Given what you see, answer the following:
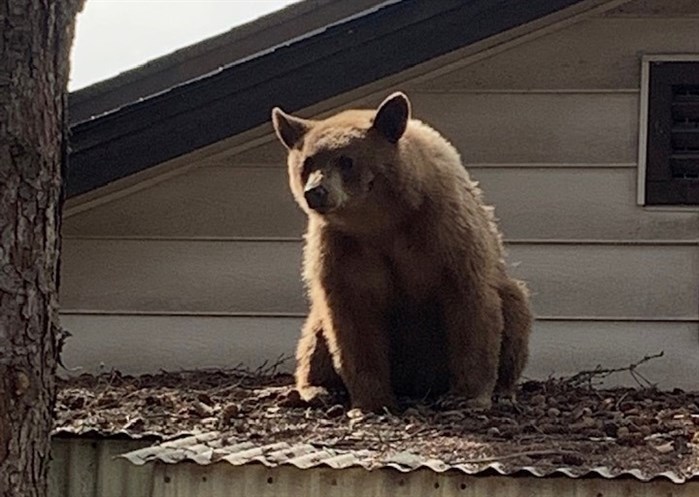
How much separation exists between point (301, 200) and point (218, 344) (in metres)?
1.45

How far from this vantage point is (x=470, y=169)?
6391 mm

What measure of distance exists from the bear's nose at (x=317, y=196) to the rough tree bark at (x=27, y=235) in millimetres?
1220

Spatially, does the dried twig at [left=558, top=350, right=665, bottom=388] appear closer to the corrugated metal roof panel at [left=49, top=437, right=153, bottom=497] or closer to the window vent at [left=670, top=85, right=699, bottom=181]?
the window vent at [left=670, top=85, right=699, bottom=181]

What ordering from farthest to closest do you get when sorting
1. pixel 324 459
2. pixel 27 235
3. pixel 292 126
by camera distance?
pixel 292 126 < pixel 324 459 < pixel 27 235

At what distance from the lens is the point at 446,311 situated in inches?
206

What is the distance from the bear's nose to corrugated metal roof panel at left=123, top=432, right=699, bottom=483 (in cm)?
95

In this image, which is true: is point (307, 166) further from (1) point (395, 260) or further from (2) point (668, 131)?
(2) point (668, 131)

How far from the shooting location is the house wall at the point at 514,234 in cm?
630

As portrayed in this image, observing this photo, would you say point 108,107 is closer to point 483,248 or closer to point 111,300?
point 111,300

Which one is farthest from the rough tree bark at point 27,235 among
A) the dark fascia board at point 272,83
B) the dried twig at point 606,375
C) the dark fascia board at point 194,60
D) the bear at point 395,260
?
the dark fascia board at point 194,60

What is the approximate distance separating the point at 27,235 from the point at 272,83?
2459 mm

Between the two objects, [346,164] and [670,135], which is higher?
[670,135]

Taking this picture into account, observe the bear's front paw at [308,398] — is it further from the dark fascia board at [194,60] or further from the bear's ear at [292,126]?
the dark fascia board at [194,60]

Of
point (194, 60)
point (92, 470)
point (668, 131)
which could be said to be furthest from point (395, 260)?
point (194, 60)
